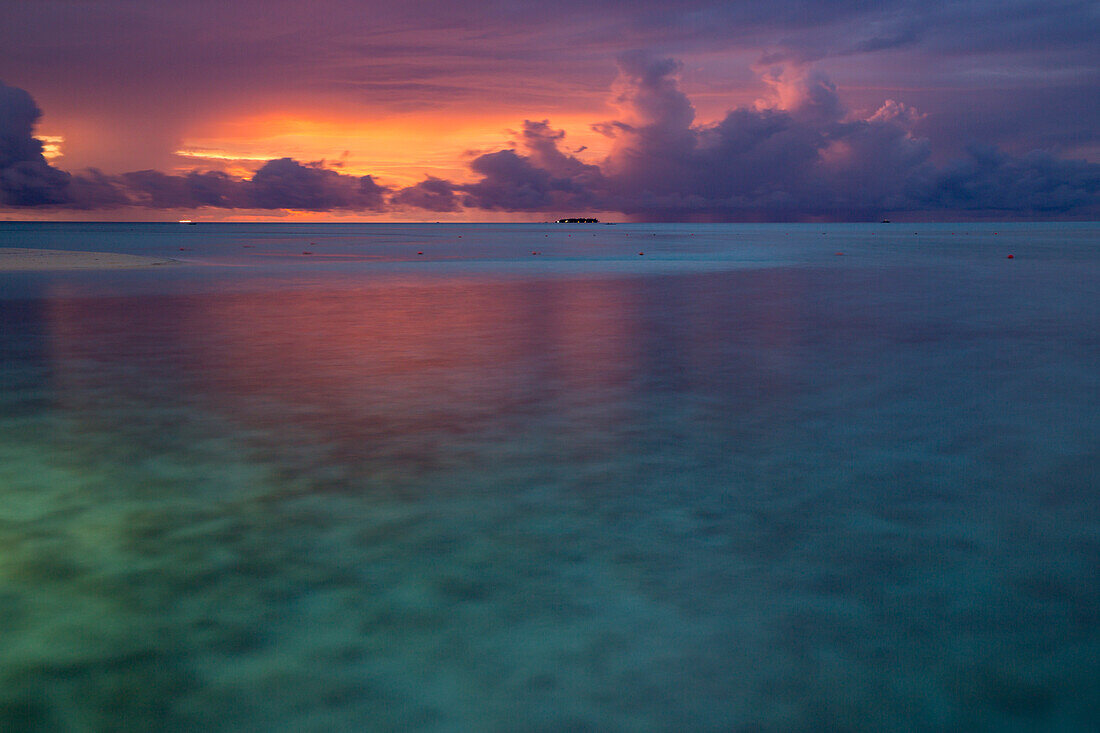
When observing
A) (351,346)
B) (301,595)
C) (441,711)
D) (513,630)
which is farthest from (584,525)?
(351,346)

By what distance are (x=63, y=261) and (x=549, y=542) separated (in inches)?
1778

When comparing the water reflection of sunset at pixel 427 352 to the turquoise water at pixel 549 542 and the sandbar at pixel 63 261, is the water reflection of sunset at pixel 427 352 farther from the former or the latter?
the sandbar at pixel 63 261

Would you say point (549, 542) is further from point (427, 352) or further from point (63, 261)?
point (63, 261)

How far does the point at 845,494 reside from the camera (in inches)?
289

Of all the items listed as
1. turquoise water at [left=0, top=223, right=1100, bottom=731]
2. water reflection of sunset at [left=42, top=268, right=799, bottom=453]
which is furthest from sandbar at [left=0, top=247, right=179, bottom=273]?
turquoise water at [left=0, top=223, right=1100, bottom=731]

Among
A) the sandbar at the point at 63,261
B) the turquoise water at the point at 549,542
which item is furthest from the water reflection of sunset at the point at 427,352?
the sandbar at the point at 63,261

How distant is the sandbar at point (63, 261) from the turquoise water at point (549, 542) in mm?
29833

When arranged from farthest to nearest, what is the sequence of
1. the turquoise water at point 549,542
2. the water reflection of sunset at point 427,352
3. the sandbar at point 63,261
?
the sandbar at point 63,261 → the water reflection of sunset at point 427,352 → the turquoise water at point 549,542

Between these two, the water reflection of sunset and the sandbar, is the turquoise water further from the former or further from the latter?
the sandbar

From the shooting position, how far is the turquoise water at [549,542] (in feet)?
14.3

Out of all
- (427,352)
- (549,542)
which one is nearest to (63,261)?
(427,352)

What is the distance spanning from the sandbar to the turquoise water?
29.8 metres

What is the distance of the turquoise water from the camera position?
4.35m

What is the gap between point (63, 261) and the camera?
44031 millimetres
